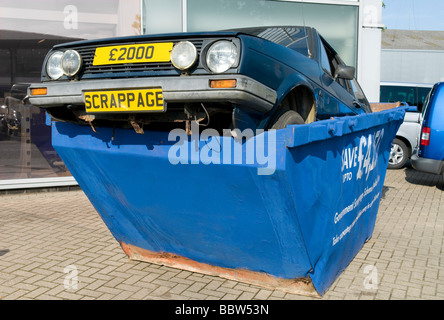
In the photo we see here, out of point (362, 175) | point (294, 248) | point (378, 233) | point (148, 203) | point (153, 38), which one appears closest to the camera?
point (153, 38)

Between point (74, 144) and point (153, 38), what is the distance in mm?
1119

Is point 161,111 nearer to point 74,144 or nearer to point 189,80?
point 189,80

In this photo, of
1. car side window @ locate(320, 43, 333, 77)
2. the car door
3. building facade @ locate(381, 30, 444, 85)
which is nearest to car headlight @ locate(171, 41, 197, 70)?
the car door

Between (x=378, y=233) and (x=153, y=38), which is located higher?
(x=153, y=38)

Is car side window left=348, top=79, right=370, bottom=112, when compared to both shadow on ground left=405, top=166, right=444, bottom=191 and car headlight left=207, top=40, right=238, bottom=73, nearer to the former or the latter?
car headlight left=207, top=40, right=238, bottom=73

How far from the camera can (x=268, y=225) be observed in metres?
3.28

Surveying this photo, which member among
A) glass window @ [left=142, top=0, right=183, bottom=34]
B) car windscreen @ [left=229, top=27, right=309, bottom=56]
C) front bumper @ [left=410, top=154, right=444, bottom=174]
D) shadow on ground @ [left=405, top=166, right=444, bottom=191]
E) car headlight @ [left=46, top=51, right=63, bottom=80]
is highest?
glass window @ [left=142, top=0, right=183, bottom=34]

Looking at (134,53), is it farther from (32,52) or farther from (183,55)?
(32,52)

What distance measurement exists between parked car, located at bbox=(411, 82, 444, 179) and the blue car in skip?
16.6 ft

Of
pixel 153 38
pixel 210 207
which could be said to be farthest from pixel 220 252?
pixel 153 38

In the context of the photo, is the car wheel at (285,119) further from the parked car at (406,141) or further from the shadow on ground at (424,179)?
the parked car at (406,141)

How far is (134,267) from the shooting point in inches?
171

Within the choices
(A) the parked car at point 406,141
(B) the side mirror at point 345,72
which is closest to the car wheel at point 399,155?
(A) the parked car at point 406,141

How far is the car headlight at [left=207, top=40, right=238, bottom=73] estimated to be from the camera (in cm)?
288
